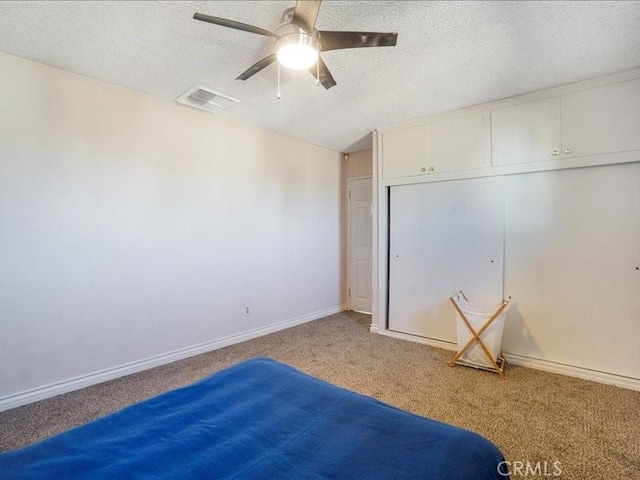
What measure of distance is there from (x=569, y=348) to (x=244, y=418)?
2.90 metres

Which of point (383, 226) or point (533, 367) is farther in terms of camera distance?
point (383, 226)

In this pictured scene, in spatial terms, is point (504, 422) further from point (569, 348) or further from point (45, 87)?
point (45, 87)

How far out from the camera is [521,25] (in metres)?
2.00

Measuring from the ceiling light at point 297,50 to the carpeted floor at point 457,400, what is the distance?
2.32 meters

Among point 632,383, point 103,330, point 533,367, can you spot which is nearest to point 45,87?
point 103,330

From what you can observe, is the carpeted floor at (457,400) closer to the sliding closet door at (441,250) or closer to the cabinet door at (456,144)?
the sliding closet door at (441,250)

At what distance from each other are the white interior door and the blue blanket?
3.64m

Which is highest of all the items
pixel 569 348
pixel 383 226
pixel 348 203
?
pixel 348 203

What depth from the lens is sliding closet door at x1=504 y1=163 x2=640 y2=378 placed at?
259 cm

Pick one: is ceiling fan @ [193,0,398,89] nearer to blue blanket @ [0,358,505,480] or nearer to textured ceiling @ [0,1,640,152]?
textured ceiling @ [0,1,640,152]

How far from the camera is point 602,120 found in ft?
8.66

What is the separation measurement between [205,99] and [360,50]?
1539mm

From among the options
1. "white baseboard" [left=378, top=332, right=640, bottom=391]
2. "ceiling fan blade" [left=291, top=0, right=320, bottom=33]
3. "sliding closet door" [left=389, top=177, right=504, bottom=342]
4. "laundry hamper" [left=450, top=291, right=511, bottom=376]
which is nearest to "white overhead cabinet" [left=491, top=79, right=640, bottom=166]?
"sliding closet door" [left=389, top=177, right=504, bottom=342]

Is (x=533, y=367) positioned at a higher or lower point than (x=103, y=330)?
lower
